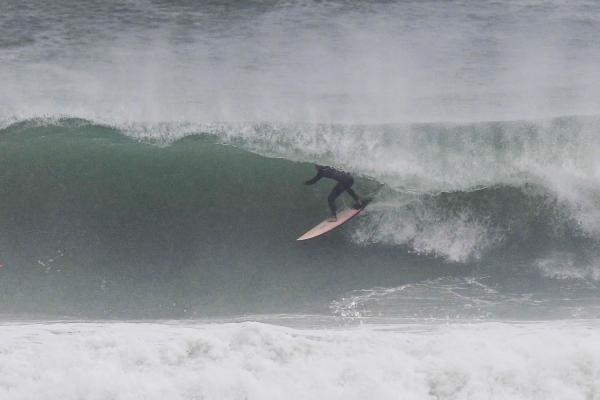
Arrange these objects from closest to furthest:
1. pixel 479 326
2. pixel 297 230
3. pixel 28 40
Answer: pixel 479 326, pixel 297 230, pixel 28 40

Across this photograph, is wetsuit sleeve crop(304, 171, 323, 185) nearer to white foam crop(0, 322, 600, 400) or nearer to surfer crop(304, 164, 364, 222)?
surfer crop(304, 164, 364, 222)

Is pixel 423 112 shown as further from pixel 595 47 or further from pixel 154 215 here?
pixel 154 215

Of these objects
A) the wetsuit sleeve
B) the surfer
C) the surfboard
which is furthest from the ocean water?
the wetsuit sleeve

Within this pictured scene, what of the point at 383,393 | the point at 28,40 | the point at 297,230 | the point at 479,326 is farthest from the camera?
the point at 28,40

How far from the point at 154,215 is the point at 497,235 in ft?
18.4

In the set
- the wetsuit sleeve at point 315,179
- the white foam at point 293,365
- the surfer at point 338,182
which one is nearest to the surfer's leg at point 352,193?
the surfer at point 338,182

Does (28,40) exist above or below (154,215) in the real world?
above

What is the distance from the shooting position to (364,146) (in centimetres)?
1046

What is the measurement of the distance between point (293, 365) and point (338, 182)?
2909 millimetres

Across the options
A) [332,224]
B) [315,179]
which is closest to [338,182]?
[315,179]

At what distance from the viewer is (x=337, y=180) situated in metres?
9.88

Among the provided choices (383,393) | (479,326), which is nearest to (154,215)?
(383,393)

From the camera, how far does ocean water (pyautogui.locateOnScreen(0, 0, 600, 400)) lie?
10.2 meters

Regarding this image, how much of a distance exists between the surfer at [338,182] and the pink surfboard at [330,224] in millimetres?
70
